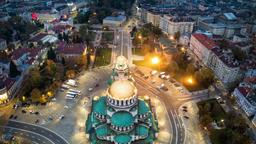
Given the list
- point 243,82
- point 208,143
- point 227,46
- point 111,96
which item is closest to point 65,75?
point 111,96

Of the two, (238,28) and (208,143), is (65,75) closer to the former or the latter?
(208,143)

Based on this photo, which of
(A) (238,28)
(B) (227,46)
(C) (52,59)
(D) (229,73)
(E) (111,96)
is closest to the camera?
(E) (111,96)

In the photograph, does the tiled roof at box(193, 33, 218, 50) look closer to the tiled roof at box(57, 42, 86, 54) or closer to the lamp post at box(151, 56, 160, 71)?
the lamp post at box(151, 56, 160, 71)

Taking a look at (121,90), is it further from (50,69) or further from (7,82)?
(7,82)

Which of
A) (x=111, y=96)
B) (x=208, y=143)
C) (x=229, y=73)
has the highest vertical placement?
(x=111, y=96)

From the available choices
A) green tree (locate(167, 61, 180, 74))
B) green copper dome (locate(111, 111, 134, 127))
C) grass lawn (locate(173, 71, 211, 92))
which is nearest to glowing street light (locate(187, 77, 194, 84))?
grass lawn (locate(173, 71, 211, 92))

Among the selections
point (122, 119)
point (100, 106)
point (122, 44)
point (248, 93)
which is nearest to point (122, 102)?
point (122, 119)
